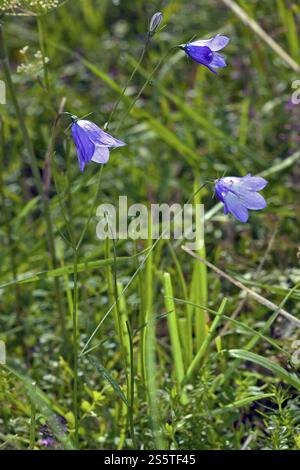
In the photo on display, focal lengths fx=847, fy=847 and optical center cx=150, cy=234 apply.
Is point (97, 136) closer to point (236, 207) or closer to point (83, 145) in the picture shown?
point (83, 145)

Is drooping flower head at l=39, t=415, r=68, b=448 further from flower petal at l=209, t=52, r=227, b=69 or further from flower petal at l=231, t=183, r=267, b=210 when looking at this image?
flower petal at l=209, t=52, r=227, b=69

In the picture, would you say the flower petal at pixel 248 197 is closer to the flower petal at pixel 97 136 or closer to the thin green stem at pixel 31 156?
the flower petal at pixel 97 136

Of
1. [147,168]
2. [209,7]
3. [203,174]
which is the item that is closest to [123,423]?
[203,174]

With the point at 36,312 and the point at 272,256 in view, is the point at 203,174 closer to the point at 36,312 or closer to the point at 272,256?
the point at 272,256

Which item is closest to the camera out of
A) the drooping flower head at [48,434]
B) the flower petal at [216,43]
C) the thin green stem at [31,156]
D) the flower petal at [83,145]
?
the flower petal at [83,145]

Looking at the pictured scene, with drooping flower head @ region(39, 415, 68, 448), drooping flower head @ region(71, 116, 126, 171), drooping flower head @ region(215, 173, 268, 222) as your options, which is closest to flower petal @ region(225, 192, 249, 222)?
drooping flower head @ region(215, 173, 268, 222)

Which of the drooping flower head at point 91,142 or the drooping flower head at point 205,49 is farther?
the drooping flower head at point 205,49

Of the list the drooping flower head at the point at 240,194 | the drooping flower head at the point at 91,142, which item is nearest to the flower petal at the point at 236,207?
the drooping flower head at the point at 240,194
